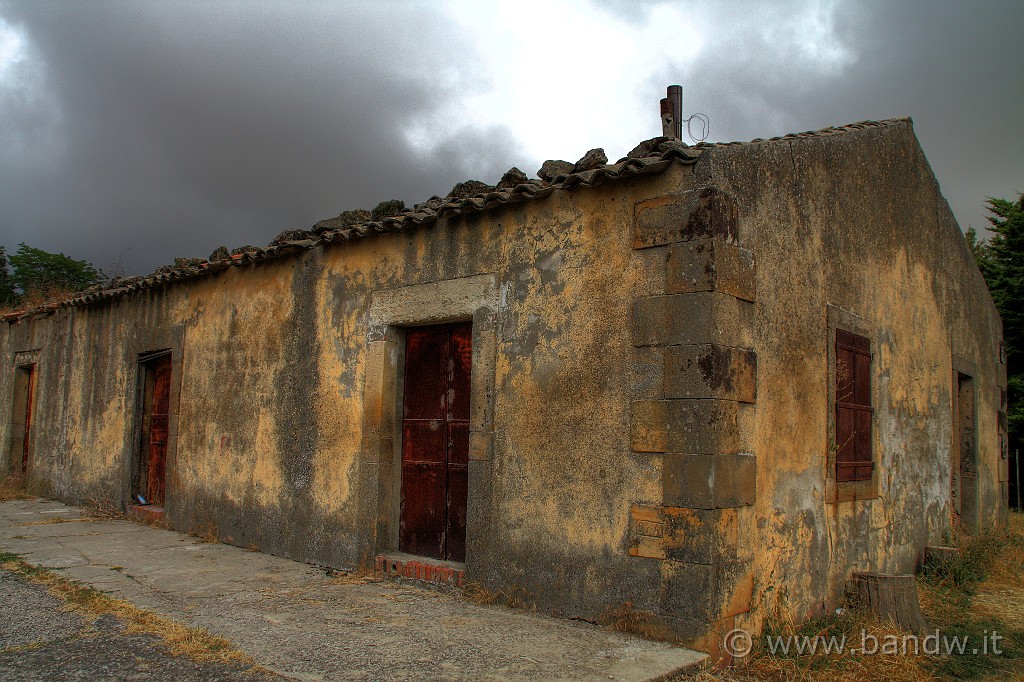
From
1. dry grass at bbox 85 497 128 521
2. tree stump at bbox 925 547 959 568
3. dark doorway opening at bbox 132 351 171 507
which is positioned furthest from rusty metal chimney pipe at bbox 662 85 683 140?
dry grass at bbox 85 497 128 521

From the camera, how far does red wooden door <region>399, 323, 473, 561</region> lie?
19.3ft

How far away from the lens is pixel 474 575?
533cm

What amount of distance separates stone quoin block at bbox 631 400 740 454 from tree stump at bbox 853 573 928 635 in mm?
1816

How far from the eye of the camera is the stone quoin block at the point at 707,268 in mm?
4395

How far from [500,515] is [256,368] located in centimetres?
351

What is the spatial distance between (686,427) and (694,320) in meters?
0.61

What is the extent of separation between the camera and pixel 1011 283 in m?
14.2

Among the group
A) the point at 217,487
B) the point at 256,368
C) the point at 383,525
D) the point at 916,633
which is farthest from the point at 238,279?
the point at 916,633

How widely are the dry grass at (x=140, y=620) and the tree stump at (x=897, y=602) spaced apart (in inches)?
158

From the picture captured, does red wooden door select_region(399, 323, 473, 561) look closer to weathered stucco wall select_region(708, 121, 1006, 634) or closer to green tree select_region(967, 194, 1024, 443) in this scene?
weathered stucco wall select_region(708, 121, 1006, 634)

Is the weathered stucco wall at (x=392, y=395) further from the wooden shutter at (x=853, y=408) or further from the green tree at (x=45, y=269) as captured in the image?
the green tree at (x=45, y=269)

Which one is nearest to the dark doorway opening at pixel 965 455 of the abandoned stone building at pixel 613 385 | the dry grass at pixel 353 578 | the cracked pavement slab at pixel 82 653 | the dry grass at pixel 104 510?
the abandoned stone building at pixel 613 385

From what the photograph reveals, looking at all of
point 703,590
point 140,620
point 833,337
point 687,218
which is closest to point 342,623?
point 140,620

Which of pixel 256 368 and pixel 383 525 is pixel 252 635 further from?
pixel 256 368
